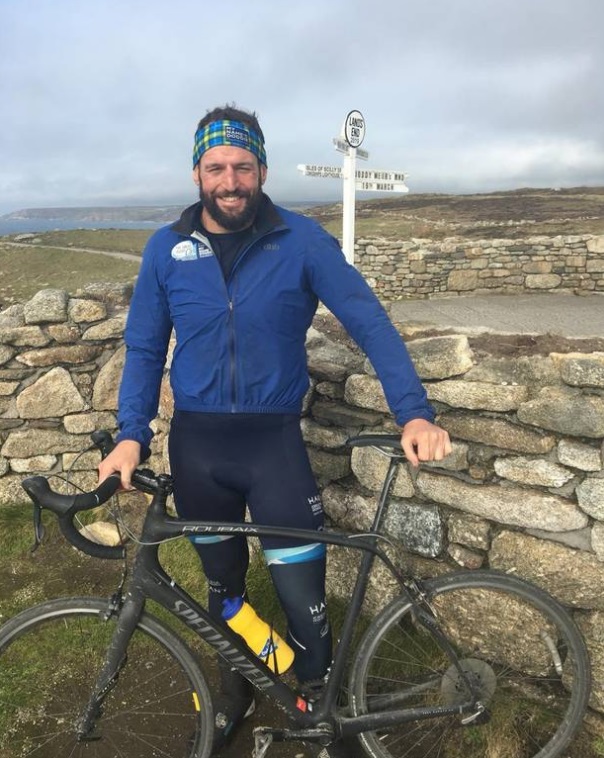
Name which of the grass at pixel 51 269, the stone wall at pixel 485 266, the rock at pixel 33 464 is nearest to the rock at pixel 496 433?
the rock at pixel 33 464

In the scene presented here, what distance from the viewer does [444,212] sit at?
149ft

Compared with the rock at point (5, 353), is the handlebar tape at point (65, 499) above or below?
below

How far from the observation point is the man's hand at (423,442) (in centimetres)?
214

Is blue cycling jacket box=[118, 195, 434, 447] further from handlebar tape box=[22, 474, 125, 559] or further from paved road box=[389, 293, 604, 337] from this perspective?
paved road box=[389, 293, 604, 337]

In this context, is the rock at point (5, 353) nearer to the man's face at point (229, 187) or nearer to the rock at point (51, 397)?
the rock at point (51, 397)

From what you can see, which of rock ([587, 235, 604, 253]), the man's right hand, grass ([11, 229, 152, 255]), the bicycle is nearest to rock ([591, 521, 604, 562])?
the bicycle

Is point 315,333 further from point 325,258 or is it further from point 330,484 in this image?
point 325,258

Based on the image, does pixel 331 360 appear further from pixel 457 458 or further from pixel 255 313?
pixel 255 313

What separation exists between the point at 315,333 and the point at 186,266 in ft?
4.56

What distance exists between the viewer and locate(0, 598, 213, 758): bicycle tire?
92.0 inches

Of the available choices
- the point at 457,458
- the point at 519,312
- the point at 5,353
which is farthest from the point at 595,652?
the point at 519,312

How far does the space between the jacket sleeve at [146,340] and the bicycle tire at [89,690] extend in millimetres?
852

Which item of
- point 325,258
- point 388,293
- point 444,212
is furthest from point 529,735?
point 444,212

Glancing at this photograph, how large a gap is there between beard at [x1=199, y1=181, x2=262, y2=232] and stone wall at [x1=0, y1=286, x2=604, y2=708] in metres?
1.10
